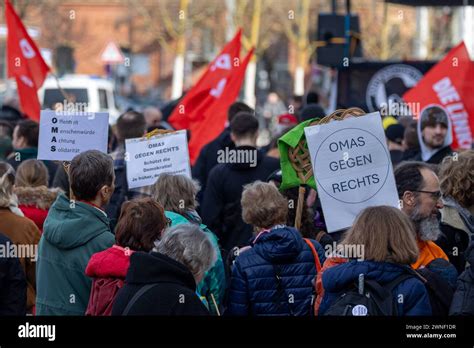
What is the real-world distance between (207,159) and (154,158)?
1944 mm

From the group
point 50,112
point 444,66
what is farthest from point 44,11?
point 50,112

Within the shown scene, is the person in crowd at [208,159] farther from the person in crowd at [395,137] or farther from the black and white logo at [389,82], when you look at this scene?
the black and white logo at [389,82]

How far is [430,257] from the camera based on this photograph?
5703 mm

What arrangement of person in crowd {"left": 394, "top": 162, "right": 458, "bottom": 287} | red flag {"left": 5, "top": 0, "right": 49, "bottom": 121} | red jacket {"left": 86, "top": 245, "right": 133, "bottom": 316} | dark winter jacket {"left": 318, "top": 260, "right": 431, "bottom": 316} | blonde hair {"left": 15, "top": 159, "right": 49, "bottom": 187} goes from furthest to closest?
1. red flag {"left": 5, "top": 0, "right": 49, "bottom": 121}
2. blonde hair {"left": 15, "top": 159, "right": 49, "bottom": 187}
3. person in crowd {"left": 394, "top": 162, "right": 458, "bottom": 287}
4. red jacket {"left": 86, "top": 245, "right": 133, "bottom": 316}
5. dark winter jacket {"left": 318, "top": 260, "right": 431, "bottom": 316}

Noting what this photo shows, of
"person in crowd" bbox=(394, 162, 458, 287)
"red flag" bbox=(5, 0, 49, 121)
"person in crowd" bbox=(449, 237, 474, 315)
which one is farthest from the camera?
"red flag" bbox=(5, 0, 49, 121)

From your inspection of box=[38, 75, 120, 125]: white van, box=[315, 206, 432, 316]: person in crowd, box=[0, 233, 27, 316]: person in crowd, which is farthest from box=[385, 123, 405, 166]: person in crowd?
box=[38, 75, 120, 125]: white van

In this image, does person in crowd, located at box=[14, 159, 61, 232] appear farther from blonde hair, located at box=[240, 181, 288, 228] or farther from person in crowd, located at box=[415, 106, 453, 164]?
person in crowd, located at box=[415, 106, 453, 164]

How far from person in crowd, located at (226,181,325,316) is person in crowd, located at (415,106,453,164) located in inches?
145

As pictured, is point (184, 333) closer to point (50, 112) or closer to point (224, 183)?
point (50, 112)

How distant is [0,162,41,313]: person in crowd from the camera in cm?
657

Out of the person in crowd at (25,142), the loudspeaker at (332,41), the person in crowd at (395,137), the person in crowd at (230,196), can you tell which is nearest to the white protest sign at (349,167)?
the person in crowd at (230,196)

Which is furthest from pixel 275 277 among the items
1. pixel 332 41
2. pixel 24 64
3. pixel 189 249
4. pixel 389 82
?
pixel 332 41

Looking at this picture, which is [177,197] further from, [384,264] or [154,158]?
[384,264]

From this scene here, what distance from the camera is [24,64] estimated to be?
38.7ft
